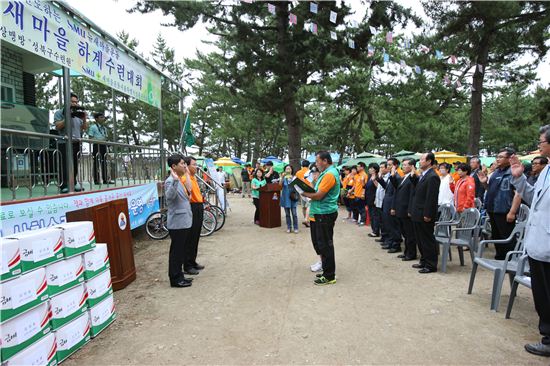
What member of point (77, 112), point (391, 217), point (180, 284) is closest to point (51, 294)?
point (180, 284)

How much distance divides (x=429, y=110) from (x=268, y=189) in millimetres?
11566

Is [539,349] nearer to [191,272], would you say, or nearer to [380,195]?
[191,272]

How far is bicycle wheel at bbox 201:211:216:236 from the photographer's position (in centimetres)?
889

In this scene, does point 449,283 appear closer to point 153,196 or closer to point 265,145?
point 153,196

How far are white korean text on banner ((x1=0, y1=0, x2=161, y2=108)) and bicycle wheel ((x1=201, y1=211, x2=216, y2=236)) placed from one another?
10.8ft

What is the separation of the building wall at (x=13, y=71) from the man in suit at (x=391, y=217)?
8428 mm

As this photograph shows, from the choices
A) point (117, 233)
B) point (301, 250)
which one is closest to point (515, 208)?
point (301, 250)

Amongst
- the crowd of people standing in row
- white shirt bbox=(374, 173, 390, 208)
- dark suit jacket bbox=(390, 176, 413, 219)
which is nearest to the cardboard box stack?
the crowd of people standing in row

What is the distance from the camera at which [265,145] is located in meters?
45.3

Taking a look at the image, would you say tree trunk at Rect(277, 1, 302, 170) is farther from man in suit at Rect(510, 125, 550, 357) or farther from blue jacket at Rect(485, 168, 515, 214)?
man in suit at Rect(510, 125, 550, 357)

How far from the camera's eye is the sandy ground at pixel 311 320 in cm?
302

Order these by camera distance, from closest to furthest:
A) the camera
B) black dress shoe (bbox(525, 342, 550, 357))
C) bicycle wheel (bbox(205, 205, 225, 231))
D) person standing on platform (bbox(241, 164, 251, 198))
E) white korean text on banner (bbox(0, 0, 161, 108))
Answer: black dress shoe (bbox(525, 342, 550, 357)) → white korean text on banner (bbox(0, 0, 161, 108)) → the camera → bicycle wheel (bbox(205, 205, 225, 231)) → person standing on platform (bbox(241, 164, 251, 198))

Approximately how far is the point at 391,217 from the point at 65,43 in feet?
20.9

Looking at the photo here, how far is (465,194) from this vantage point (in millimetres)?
6711
